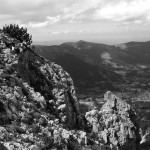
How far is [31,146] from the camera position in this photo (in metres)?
27.9

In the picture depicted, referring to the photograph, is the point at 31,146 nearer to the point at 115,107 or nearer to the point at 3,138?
the point at 3,138

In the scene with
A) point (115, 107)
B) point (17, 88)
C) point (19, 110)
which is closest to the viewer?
point (19, 110)

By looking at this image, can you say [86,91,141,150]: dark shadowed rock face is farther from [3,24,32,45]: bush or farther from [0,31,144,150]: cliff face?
[3,24,32,45]: bush

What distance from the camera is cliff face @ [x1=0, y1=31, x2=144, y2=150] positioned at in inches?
1196

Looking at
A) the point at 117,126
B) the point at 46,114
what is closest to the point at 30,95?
the point at 46,114

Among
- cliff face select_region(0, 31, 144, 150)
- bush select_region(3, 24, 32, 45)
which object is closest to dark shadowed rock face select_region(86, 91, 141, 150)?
cliff face select_region(0, 31, 144, 150)

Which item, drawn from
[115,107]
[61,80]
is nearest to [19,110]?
[61,80]

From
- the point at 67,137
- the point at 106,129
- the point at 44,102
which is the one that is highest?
the point at 44,102

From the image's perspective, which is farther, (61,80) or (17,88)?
(61,80)

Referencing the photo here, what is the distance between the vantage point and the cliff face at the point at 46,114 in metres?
30.4

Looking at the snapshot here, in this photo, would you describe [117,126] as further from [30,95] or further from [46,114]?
[30,95]

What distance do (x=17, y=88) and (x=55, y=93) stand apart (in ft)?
29.5

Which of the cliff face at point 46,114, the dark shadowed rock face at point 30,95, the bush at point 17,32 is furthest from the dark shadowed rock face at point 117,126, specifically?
the bush at point 17,32

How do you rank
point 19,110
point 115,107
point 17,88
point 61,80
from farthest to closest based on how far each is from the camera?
point 115,107, point 61,80, point 17,88, point 19,110
